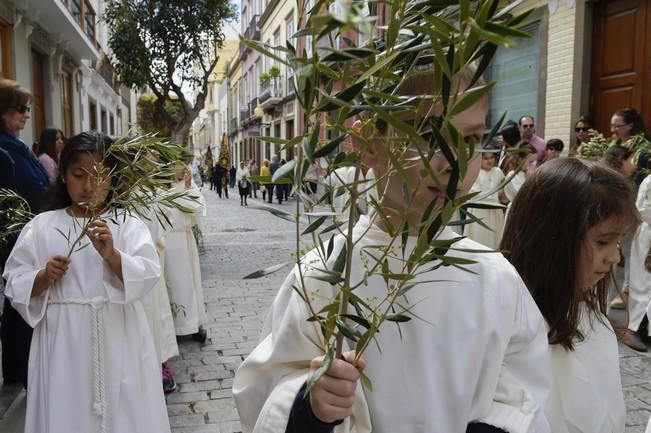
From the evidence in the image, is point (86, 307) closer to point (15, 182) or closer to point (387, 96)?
point (15, 182)

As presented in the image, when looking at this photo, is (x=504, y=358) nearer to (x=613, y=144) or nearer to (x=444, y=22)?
(x=444, y=22)

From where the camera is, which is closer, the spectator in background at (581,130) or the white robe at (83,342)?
the white robe at (83,342)

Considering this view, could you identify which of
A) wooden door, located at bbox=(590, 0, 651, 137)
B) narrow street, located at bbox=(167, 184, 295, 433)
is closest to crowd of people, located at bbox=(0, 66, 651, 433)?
narrow street, located at bbox=(167, 184, 295, 433)

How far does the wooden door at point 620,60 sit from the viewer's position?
7.57 metres

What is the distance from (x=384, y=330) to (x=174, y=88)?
14645 millimetres

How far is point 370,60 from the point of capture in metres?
0.89

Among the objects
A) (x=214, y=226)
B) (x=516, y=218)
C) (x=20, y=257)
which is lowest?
(x=214, y=226)

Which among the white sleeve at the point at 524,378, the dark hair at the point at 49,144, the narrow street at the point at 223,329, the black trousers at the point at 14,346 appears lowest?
the narrow street at the point at 223,329

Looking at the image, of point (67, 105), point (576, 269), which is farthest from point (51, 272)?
point (67, 105)

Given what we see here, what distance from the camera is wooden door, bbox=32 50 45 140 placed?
1152cm

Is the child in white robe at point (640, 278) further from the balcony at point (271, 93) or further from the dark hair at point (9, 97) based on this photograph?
the balcony at point (271, 93)

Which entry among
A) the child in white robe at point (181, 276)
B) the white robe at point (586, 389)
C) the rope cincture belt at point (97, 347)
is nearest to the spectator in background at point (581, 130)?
the child in white robe at point (181, 276)

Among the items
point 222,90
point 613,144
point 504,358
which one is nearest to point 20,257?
point 504,358

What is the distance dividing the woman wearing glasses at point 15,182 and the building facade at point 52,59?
5997mm
